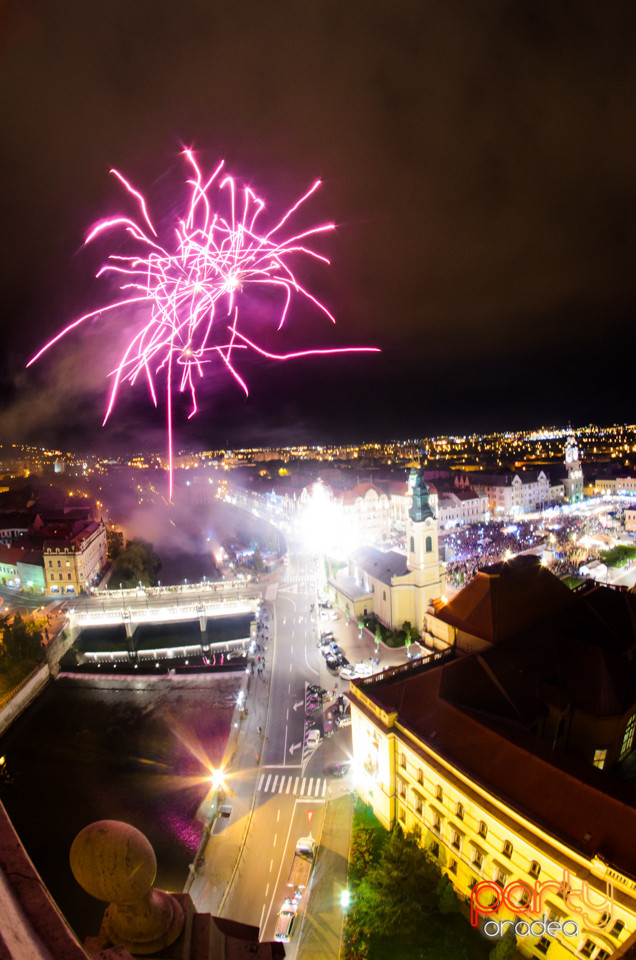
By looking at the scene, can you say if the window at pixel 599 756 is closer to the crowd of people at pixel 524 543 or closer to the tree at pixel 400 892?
the tree at pixel 400 892

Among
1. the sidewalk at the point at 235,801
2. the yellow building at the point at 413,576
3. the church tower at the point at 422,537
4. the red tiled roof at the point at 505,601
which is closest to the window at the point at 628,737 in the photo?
the red tiled roof at the point at 505,601

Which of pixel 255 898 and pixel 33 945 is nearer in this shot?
pixel 33 945

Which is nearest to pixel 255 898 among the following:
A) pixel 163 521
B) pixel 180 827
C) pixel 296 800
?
pixel 296 800

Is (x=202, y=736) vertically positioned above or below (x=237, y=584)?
below

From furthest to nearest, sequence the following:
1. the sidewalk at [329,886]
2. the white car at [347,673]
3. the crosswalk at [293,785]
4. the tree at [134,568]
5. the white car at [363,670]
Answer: the tree at [134,568] < the white car at [347,673] < the white car at [363,670] < the crosswalk at [293,785] < the sidewalk at [329,886]

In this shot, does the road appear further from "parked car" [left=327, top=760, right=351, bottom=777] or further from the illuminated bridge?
the illuminated bridge

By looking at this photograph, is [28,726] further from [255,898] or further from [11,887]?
[11,887]

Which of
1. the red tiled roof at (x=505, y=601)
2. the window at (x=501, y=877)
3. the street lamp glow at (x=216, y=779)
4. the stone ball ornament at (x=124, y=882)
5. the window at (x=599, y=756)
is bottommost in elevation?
the street lamp glow at (x=216, y=779)

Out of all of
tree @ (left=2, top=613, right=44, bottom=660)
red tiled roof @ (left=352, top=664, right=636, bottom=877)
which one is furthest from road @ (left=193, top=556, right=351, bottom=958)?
tree @ (left=2, top=613, right=44, bottom=660)

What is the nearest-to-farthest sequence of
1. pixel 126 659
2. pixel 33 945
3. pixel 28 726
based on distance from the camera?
pixel 33 945
pixel 28 726
pixel 126 659
